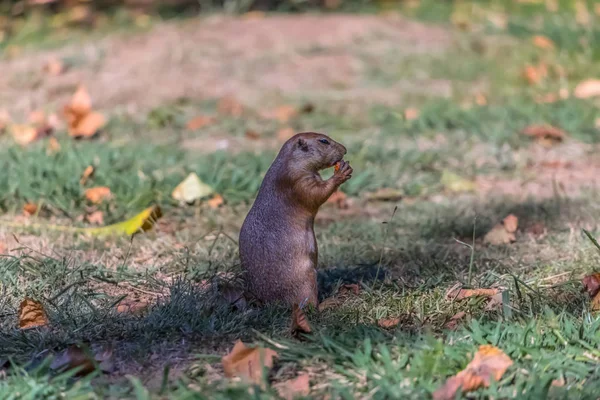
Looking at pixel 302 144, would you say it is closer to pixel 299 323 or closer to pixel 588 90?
pixel 299 323

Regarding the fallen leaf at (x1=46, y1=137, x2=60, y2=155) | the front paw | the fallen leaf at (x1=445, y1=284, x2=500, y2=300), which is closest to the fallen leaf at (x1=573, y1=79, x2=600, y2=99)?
the fallen leaf at (x1=46, y1=137, x2=60, y2=155)

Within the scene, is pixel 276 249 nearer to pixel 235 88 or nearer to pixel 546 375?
pixel 546 375

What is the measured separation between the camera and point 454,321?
10.2ft

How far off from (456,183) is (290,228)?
231 centimetres

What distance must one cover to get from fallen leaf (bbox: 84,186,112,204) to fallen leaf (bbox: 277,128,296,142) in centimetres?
175

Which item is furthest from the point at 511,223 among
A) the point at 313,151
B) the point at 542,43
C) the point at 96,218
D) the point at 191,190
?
the point at 542,43

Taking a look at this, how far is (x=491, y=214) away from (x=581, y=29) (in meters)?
4.28

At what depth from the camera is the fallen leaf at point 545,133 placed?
5.95 m

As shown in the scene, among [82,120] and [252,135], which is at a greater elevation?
[82,120]

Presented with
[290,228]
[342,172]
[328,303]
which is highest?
[342,172]

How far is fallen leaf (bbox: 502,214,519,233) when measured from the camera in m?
4.24

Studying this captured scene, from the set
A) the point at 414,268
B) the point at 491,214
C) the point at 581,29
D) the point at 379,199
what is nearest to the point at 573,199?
the point at 491,214

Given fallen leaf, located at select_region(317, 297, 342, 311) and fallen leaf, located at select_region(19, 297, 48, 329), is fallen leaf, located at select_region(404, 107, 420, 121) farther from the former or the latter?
fallen leaf, located at select_region(19, 297, 48, 329)

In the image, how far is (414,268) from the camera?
3.72 meters
